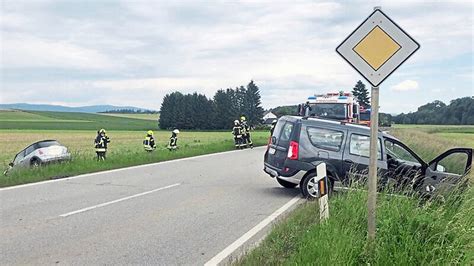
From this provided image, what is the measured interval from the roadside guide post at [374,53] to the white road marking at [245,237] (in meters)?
1.84

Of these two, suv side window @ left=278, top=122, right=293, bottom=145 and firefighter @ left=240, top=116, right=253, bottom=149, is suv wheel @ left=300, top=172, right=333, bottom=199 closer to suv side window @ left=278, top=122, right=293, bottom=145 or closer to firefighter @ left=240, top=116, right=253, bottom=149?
suv side window @ left=278, top=122, right=293, bottom=145

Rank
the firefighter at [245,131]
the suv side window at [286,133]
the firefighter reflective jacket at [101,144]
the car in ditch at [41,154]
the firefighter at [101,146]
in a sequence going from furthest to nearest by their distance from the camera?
the firefighter at [245,131], the firefighter reflective jacket at [101,144], the firefighter at [101,146], the car in ditch at [41,154], the suv side window at [286,133]

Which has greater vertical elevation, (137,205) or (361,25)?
(361,25)

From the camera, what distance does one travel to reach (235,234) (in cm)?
723

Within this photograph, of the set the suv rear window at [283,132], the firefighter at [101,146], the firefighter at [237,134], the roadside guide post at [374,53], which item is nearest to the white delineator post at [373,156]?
the roadside guide post at [374,53]

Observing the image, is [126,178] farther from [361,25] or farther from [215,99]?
[215,99]

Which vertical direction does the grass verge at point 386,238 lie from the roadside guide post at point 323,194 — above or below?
below

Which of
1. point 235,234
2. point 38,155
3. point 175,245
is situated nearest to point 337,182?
point 235,234

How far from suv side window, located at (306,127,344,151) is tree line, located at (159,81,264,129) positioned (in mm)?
90427

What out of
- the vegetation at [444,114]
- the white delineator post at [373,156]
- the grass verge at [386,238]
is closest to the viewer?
the grass verge at [386,238]

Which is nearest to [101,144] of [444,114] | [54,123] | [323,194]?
[323,194]

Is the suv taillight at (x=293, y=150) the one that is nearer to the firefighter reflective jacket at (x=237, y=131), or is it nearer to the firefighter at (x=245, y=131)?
the firefighter reflective jacket at (x=237, y=131)

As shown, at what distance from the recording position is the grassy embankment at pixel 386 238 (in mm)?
4793

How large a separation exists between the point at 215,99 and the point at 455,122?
157ft
